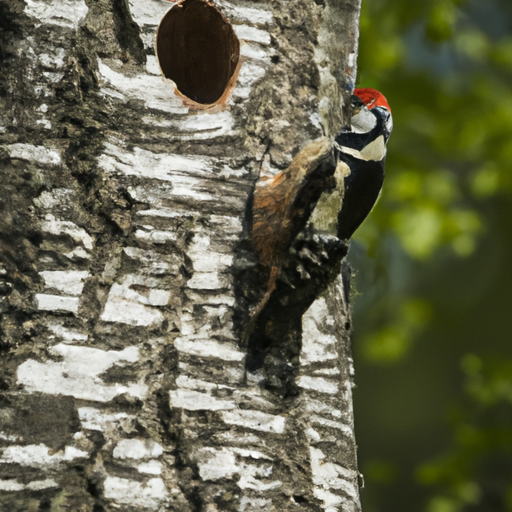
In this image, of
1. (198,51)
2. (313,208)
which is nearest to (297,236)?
(313,208)

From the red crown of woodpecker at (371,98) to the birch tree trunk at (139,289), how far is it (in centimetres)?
27

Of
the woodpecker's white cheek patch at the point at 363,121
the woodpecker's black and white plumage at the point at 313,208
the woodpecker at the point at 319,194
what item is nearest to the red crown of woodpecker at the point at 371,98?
the woodpecker's white cheek patch at the point at 363,121

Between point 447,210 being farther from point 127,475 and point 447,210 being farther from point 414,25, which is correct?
point 127,475

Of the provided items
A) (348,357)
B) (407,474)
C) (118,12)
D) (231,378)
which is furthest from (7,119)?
(407,474)

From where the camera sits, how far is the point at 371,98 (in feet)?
4.62

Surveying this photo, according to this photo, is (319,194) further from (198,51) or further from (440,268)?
(440,268)

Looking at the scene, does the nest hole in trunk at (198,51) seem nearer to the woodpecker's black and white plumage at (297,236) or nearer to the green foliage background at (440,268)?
the woodpecker's black and white plumage at (297,236)

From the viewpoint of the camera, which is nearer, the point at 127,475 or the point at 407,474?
the point at 127,475

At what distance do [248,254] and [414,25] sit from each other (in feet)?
11.6

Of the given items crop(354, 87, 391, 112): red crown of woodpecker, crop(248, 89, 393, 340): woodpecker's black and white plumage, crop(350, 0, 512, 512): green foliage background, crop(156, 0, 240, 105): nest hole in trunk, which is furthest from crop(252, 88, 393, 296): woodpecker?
crop(350, 0, 512, 512): green foliage background

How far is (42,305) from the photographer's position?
0.99 meters

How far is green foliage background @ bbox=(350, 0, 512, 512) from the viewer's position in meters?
3.93

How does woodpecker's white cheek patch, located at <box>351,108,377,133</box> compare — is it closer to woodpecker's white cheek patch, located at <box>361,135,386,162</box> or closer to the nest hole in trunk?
woodpecker's white cheek patch, located at <box>361,135,386,162</box>

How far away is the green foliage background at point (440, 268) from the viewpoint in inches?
155
